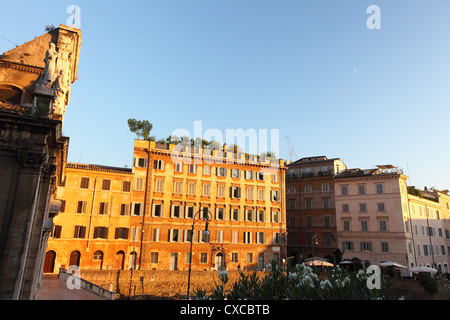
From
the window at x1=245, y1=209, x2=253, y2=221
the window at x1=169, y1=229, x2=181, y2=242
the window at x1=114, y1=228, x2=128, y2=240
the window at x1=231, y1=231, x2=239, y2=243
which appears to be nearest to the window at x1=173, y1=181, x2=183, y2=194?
the window at x1=169, y1=229, x2=181, y2=242

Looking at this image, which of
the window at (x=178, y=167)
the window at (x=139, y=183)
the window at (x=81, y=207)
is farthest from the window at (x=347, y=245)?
the window at (x=81, y=207)

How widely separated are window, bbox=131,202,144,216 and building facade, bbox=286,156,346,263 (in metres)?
25.4

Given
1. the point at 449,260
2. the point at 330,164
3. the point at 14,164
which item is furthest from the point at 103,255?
the point at 449,260

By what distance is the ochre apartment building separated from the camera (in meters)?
34.8

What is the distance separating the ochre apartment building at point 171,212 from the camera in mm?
34781

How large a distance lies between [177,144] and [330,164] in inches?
1012

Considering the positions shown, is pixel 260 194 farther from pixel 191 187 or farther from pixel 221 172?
pixel 191 187

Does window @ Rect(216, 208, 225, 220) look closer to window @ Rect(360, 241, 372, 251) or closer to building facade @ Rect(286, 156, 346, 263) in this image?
building facade @ Rect(286, 156, 346, 263)

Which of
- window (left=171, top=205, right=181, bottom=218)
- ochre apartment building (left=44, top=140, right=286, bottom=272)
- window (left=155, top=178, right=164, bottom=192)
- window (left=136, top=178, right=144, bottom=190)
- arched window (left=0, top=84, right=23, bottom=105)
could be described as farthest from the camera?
window (left=171, top=205, right=181, bottom=218)

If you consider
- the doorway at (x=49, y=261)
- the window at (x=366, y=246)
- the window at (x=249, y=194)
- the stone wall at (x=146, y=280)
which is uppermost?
the window at (x=249, y=194)

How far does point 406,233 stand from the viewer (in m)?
43.0

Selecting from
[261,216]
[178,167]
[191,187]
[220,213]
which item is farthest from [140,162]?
[261,216]

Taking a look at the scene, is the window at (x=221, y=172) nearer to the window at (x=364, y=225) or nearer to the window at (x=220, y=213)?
the window at (x=220, y=213)

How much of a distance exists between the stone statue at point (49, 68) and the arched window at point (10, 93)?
7.99 ft
